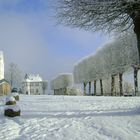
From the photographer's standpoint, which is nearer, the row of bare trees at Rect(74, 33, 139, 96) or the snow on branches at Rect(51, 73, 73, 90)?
the row of bare trees at Rect(74, 33, 139, 96)

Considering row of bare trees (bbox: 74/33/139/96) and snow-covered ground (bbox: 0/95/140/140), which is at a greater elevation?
row of bare trees (bbox: 74/33/139/96)

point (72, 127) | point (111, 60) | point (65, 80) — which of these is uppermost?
point (111, 60)

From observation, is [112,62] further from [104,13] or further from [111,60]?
[104,13]

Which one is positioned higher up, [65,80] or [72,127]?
[65,80]

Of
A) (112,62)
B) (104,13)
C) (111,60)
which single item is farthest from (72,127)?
(111,60)

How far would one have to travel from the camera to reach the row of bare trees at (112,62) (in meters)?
64.9

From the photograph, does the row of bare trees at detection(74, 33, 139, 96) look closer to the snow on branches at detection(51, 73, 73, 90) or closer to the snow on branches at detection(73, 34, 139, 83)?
the snow on branches at detection(73, 34, 139, 83)

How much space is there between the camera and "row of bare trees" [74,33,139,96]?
64938mm

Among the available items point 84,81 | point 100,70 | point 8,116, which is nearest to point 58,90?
point 84,81

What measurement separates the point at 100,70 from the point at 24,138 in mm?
64988

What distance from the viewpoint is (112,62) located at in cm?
7100

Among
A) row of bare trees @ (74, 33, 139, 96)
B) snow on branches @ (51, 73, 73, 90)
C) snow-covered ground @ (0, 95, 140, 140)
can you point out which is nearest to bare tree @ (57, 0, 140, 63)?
snow-covered ground @ (0, 95, 140, 140)

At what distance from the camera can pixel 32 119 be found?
2006 cm

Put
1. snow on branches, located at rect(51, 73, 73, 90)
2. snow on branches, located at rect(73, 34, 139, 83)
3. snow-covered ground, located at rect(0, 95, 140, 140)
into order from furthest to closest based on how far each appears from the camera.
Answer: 1. snow on branches, located at rect(51, 73, 73, 90)
2. snow on branches, located at rect(73, 34, 139, 83)
3. snow-covered ground, located at rect(0, 95, 140, 140)
